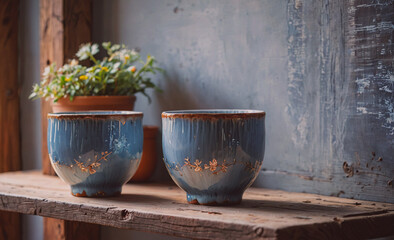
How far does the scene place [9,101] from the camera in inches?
65.0

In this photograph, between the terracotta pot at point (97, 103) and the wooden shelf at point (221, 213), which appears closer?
the wooden shelf at point (221, 213)

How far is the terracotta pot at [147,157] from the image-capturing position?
130 centimetres

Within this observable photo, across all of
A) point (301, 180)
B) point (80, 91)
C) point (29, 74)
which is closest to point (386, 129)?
point (301, 180)

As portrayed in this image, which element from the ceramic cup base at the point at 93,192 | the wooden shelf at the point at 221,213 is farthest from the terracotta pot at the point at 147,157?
the ceramic cup base at the point at 93,192

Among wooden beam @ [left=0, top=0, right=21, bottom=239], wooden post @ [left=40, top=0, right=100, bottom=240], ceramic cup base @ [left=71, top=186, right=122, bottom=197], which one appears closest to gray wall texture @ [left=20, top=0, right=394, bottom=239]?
wooden post @ [left=40, top=0, right=100, bottom=240]

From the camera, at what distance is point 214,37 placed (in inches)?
49.8

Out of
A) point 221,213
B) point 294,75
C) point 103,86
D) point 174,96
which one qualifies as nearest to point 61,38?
point 103,86

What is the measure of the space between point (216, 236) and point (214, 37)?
57cm

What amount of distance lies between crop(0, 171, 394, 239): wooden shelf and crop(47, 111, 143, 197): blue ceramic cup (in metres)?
0.04

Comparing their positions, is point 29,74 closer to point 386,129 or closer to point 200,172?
point 200,172

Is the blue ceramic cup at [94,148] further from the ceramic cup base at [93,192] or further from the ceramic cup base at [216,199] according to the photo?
the ceramic cup base at [216,199]

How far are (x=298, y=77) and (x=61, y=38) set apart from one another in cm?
68

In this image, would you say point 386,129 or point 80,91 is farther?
point 80,91

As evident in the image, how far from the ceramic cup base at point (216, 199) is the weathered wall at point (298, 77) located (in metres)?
0.22
